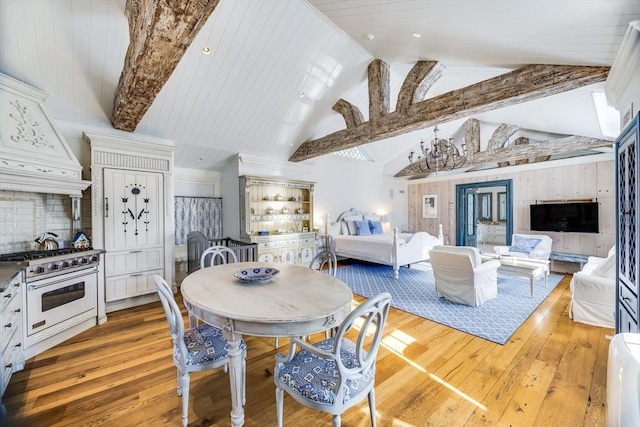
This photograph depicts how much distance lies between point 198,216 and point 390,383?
4.74 meters

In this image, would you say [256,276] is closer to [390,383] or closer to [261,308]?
[261,308]

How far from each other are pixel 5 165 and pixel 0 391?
6.66 ft

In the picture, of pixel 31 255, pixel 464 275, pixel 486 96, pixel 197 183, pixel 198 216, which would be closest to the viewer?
pixel 31 255

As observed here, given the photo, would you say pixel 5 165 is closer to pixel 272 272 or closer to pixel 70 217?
pixel 70 217

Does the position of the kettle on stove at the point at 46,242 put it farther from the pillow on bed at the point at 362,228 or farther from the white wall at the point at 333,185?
the pillow on bed at the point at 362,228

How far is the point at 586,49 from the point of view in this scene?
82.9 inches

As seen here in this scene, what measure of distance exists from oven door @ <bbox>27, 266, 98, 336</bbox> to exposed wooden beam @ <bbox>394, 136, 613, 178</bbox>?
701 centimetres

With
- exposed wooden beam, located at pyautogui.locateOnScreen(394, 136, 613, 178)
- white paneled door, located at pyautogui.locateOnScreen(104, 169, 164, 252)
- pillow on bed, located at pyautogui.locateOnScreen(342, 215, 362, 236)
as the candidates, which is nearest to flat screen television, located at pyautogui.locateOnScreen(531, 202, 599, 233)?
exposed wooden beam, located at pyautogui.locateOnScreen(394, 136, 613, 178)

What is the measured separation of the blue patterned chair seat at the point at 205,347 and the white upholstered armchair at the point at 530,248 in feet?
19.5

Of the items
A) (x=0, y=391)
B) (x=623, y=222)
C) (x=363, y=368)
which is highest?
(x=623, y=222)

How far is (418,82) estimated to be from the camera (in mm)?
3576

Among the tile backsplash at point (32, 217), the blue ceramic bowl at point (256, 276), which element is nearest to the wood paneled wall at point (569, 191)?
the blue ceramic bowl at point (256, 276)

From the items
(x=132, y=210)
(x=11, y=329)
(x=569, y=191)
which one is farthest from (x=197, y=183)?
(x=569, y=191)

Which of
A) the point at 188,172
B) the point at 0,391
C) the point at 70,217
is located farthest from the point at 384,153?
the point at 0,391
